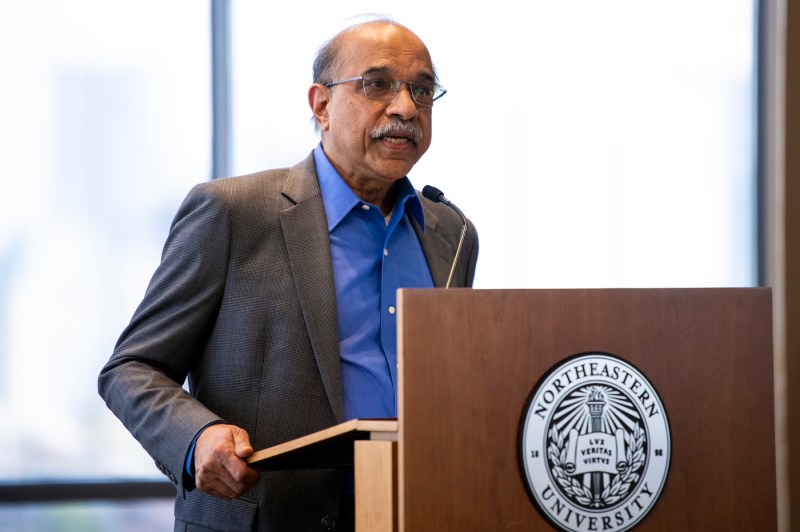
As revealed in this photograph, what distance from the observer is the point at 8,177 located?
372 centimetres

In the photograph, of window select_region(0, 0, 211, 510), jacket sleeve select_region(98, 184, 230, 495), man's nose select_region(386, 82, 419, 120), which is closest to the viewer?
jacket sleeve select_region(98, 184, 230, 495)

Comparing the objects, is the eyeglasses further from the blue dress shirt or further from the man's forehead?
the blue dress shirt

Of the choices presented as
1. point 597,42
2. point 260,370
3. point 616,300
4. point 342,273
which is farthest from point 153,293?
point 597,42

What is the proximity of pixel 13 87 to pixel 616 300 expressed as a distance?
3.09 m

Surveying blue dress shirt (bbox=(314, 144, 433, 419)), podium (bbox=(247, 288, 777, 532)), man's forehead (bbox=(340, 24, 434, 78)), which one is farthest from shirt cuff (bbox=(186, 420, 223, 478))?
man's forehead (bbox=(340, 24, 434, 78))

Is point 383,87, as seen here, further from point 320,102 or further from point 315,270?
point 315,270

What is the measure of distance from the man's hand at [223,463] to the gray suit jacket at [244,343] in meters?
0.19

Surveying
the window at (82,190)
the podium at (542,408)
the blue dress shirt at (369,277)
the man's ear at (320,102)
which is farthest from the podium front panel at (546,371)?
the window at (82,190)

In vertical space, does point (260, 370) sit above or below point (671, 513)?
above

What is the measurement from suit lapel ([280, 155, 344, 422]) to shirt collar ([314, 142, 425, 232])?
3 cm

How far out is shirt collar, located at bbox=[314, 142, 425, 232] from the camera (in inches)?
82.0

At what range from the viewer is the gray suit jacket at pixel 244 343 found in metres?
1.81

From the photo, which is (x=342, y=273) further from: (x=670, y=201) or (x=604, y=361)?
(x=670, y=201)

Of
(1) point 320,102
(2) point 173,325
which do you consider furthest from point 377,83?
(2) point 173,325
